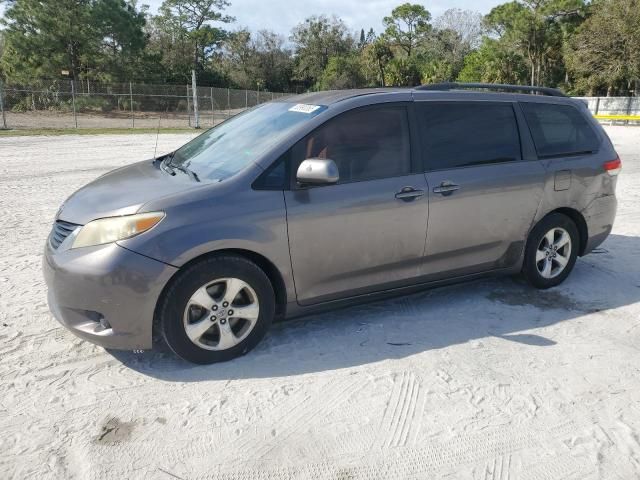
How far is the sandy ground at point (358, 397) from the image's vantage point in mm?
2572

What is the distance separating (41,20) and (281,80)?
104 ft

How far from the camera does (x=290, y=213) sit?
3.45 metres

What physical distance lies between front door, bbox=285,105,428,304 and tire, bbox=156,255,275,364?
0.31 m

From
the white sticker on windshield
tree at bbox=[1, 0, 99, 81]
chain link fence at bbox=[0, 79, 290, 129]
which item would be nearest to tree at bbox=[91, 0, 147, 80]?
tree at bbox=[1, 0, 99, 81]

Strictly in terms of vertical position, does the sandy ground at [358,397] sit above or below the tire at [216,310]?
below

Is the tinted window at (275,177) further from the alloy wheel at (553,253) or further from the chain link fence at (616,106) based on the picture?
the chain link fence at (616,106)

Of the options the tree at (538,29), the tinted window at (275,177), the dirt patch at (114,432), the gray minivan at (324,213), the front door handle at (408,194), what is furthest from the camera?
the tree at (538,29)

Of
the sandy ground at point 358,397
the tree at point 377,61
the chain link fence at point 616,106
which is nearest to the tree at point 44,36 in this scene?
the tree at point 377,61

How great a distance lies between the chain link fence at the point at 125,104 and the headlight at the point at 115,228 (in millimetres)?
29018

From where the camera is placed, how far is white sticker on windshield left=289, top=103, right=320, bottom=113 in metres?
3.85

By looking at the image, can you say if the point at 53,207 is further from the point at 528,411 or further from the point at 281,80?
the point at 281,80

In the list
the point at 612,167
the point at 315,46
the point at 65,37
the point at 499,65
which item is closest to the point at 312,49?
the point at 315,46

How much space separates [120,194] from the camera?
11.3 ft

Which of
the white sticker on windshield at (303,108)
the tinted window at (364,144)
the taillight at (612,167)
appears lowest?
the taillight at (612,167)
